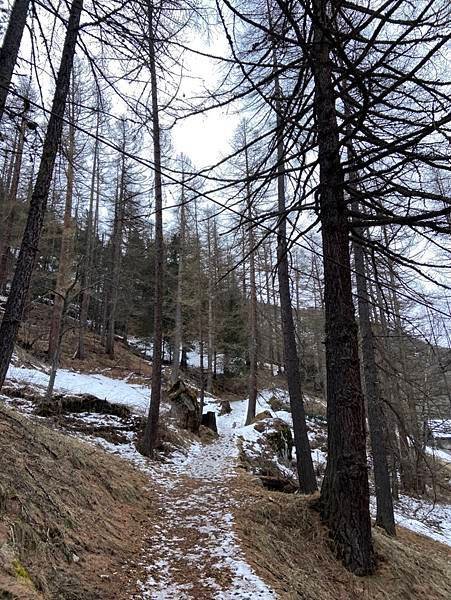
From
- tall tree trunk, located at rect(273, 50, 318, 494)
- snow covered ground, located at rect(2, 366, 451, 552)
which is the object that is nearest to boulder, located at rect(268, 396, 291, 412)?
snow covered ground, located at rect(2, 366, 451, 552)

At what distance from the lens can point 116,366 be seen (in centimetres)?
1847

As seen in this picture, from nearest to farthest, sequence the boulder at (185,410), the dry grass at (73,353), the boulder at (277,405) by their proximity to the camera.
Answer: the boulder at (185,410) < the dry grass at (73,353) < the boulder at (277,405)

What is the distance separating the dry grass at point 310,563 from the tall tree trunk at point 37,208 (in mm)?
3003

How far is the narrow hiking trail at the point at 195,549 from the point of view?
2.78 meters

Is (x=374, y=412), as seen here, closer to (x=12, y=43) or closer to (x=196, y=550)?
(x=196, y=550)

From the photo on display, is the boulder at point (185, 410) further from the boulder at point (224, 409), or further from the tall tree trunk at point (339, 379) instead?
the tall tree trunk at point (339, 379)

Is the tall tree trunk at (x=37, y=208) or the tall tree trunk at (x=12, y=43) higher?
the tall tree trunk at (x=12, y=43)

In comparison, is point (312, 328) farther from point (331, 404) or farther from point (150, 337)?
point (331, 404)

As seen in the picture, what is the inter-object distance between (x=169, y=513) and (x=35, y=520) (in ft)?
7.98

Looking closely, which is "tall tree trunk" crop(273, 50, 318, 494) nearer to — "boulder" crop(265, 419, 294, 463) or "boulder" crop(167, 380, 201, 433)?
"boulder" crop(265, 419, 294, 463)

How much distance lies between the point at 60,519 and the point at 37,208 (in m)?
3.01

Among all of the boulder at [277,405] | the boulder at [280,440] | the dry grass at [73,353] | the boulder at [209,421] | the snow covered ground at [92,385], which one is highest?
the dry grass at [73,353]

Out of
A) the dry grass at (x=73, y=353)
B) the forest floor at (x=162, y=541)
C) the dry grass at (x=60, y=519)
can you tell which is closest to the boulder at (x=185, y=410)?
the dry grass at (x=73, y=353)

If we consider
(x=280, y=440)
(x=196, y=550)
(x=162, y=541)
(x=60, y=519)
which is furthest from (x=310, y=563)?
(x=280, y=440)
